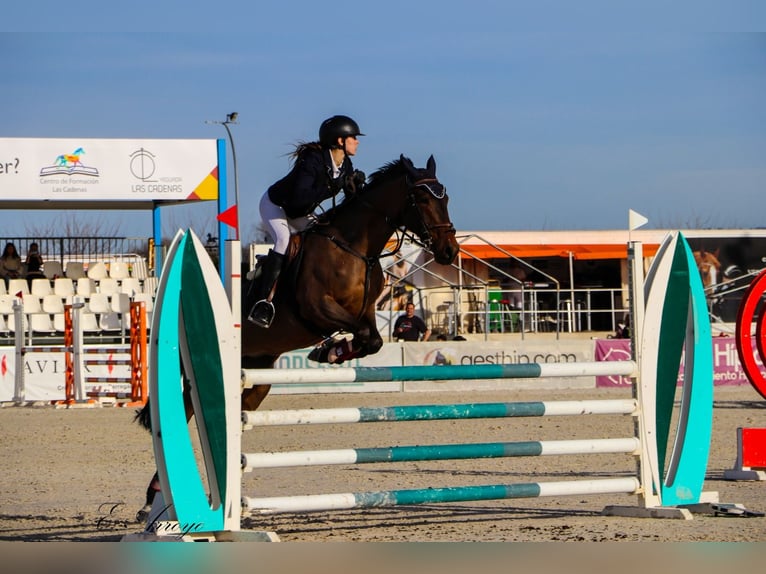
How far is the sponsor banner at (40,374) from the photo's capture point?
15953 mm

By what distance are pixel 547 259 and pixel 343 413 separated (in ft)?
76.6

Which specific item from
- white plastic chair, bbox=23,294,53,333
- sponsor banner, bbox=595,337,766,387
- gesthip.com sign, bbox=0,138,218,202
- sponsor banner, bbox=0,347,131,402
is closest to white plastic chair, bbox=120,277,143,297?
white plastic chair, bbox=23,294,53,333

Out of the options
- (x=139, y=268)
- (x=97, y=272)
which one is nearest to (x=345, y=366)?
(x=139, y=268)

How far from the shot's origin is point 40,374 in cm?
1608

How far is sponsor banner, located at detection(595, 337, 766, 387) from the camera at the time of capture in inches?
667

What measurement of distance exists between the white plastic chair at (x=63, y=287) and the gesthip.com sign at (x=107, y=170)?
3.55 m

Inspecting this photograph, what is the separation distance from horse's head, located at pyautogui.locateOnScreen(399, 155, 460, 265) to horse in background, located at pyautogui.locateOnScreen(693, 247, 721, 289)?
810 inches

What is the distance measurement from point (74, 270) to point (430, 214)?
55.5 feet

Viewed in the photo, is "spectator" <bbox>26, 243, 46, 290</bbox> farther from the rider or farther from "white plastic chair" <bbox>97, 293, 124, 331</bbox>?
the rider

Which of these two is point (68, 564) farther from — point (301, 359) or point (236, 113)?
point (236, 113)

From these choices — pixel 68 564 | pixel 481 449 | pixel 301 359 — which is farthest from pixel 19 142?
pixel 68 564

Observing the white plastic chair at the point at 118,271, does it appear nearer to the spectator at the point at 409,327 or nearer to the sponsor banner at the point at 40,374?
the sponsor banner at the point at 40,374

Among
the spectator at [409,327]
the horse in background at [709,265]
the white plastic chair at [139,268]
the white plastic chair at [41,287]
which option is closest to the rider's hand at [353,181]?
the spectator at [409,327]

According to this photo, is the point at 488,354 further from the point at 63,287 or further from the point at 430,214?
the point at 430,214
